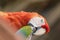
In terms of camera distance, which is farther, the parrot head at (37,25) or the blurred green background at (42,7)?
the blurred green background at (42,7)

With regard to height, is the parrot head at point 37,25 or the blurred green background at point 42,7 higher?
the blurred green background at point 42,7

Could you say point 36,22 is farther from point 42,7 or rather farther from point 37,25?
point 42,7

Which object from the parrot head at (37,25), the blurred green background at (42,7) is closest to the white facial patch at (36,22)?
the parrot head at (37,25)

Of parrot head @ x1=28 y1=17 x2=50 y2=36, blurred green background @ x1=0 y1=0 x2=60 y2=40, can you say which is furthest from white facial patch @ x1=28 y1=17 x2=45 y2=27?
blurred green background @ x1=0 y1=0 x2=60 y2=40

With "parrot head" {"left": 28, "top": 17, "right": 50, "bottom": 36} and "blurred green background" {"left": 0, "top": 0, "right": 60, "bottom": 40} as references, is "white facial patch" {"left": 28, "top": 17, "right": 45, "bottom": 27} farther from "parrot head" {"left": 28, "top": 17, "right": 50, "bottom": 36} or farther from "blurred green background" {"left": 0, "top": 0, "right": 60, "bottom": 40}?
"blurred green background" {"left": 0, "top": 0, "right": 60, "bottom": 40}

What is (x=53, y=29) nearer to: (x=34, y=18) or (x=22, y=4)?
(x=22, y=4)

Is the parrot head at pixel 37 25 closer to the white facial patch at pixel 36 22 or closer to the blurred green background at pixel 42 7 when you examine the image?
the white facial patch at pixel 36 22

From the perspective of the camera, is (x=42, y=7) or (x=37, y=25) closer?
(x=37, y=25)

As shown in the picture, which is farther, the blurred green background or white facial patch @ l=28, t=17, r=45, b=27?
the blurred green background

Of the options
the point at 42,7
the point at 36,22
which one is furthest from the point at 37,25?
the point at 42,7
